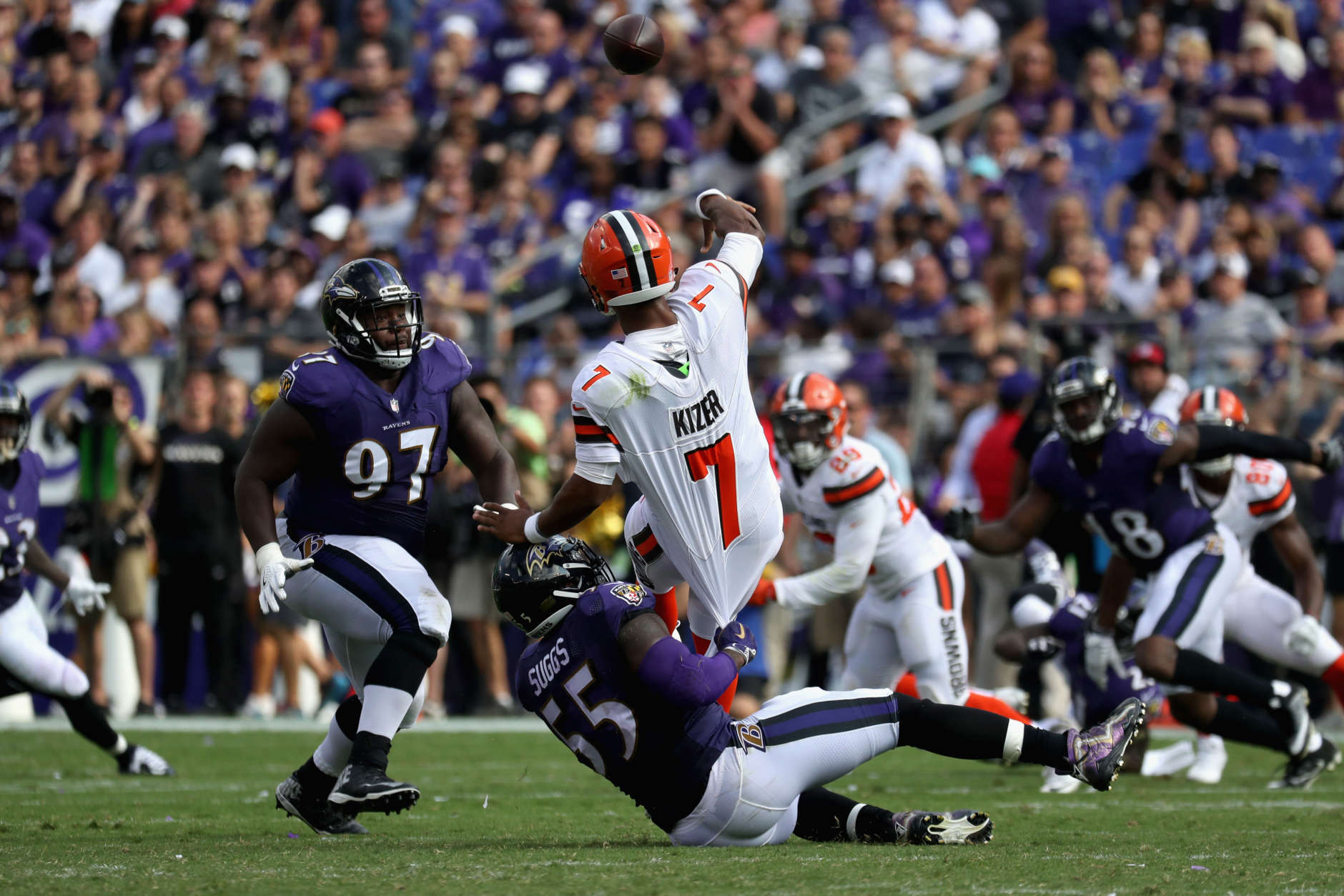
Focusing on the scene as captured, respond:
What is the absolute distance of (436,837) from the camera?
227 inches

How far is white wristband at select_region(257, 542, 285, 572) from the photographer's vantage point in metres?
5.52

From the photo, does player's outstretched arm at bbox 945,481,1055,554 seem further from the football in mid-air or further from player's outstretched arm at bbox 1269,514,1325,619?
the football in mid-air

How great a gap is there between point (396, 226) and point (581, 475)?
9623 mm

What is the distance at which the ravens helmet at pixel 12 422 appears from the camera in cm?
791

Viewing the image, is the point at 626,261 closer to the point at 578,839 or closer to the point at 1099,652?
the point at 578,839

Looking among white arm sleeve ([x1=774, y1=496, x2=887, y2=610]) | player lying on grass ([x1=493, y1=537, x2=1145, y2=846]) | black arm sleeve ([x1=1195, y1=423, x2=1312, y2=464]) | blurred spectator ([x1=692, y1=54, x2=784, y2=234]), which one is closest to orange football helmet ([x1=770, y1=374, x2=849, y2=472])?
white arm sleeve ([x1=774, y1=496, x2=887, y2=610])

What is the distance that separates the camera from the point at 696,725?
495cm

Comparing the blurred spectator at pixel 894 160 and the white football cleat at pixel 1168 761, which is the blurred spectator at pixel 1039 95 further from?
the white football cleat at pixel 1168 761

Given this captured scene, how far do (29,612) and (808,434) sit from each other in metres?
3.53

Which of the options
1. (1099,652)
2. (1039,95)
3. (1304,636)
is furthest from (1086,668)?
(1039,95)

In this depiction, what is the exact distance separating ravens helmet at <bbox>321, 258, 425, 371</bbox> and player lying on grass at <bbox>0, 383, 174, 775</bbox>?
2.71 metres

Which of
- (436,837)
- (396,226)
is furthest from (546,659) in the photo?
(396,226)

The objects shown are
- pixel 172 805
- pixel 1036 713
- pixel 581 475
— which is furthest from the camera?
pixel 1036 713

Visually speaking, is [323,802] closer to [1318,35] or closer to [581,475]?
[581,475]
